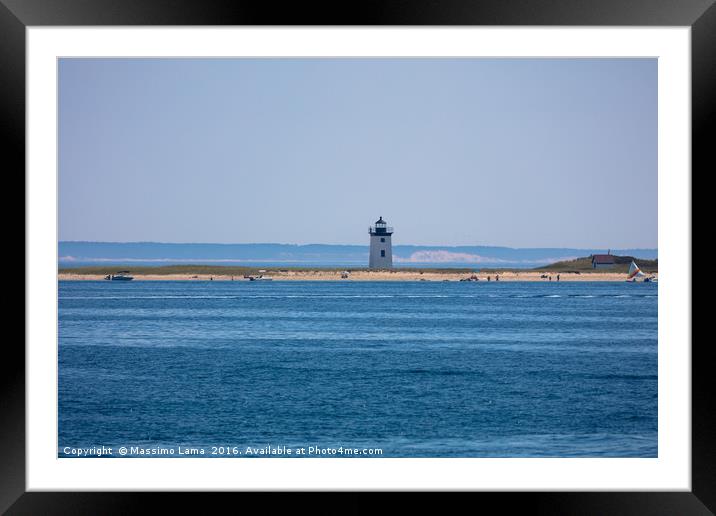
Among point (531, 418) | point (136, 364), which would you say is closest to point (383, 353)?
point (136, 364)

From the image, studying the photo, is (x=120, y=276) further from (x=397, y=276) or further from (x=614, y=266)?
(x=614, y=266)

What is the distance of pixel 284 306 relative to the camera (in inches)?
1463

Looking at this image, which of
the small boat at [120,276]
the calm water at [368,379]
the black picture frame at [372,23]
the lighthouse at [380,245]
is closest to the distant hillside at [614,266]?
the lighthouse at [380,245]

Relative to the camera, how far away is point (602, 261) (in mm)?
63562

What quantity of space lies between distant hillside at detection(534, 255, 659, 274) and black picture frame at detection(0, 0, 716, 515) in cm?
6166

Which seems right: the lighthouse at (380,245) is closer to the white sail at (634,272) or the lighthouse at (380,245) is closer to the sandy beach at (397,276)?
the sandy beach at (397,276)

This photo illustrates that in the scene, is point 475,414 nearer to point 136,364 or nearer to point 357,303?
point 136,364

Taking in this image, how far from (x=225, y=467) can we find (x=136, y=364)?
56.3 ft

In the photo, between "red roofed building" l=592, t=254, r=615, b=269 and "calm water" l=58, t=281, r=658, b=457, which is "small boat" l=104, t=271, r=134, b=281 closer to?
"calm water" l=58, t=281, r=658, b=457

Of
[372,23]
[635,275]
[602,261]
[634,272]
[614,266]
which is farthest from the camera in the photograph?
[602,261]

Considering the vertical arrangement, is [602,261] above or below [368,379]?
above

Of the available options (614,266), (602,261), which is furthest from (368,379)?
(602,261)

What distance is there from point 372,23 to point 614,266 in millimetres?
63095

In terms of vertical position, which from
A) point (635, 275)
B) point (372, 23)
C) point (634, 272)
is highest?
point (372, 23)
